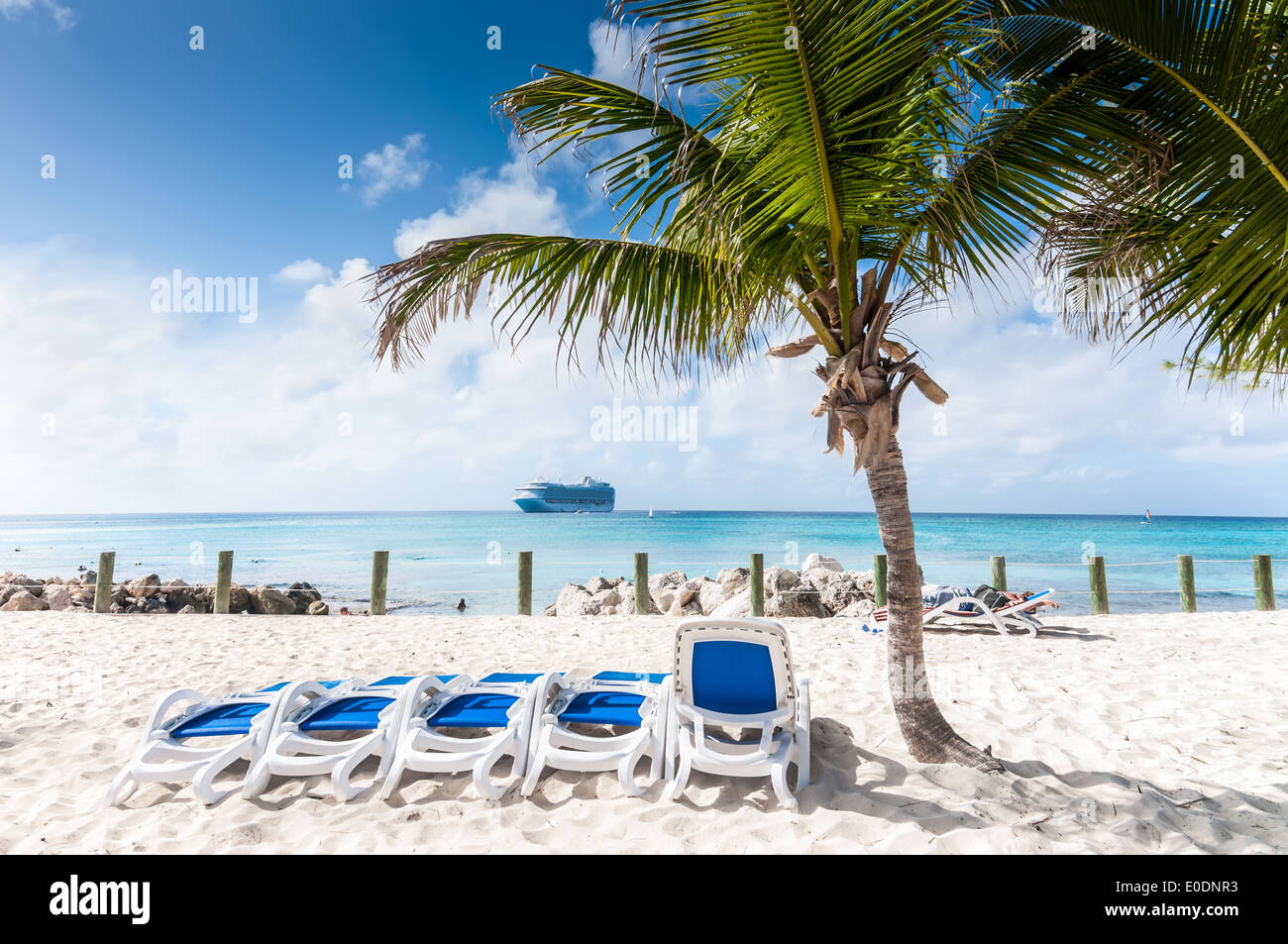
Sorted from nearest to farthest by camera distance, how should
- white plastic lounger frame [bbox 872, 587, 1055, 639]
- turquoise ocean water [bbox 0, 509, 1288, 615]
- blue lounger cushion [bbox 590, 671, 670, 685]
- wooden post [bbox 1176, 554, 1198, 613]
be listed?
blue lounger cushion [bbox 590, 671, 670, 685]
white plastic lounger frame [bbox 872, 587, 1055, 639]
wooden post [bbox 1176, 554, 1198, 613]
turquoise ocean water [bbox 0, 509, 1288, 615]

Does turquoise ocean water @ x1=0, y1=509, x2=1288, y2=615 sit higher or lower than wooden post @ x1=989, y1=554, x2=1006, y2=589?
lower

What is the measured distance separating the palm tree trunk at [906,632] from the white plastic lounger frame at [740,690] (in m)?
0.59

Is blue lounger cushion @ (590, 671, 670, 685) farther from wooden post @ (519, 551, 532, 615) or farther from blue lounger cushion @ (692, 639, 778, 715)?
wooden post @ (519, 551, 532, 615)

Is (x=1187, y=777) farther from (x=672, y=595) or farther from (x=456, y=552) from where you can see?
(x=456, y=552)

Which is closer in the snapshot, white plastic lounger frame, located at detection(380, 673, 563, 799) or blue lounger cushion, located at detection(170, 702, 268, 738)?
white plastic lounger frame, located at detection(380, 673, 563, 799)

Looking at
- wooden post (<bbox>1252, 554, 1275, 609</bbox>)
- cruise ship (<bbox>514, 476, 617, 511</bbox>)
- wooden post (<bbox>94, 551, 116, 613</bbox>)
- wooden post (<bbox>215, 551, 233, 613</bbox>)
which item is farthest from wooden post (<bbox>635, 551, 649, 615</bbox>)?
cruise ship (<bbox>514, 476, 617, 511</bbox>)

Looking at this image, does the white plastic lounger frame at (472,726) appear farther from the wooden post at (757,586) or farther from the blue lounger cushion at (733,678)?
the wooden post at (757,586)

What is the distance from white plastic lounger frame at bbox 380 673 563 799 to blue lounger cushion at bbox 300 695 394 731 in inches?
9.7

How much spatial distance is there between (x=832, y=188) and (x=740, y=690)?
2.67m

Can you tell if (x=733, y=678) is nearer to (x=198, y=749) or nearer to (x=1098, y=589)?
(x=198, y=749)

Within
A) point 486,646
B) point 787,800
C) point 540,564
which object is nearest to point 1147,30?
point 787,800

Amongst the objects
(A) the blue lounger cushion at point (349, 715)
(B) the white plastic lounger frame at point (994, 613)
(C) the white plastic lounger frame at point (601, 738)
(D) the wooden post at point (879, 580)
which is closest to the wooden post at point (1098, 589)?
(B) the white plastic lounger frame at point (994, 613)

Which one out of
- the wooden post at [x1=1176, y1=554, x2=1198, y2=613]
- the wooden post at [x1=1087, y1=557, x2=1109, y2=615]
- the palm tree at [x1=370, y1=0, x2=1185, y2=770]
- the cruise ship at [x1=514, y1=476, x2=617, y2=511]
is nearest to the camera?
the palm tree at [x1=370, y1=0, x2=1185, y2=770]

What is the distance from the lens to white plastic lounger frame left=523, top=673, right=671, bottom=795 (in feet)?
10.6
